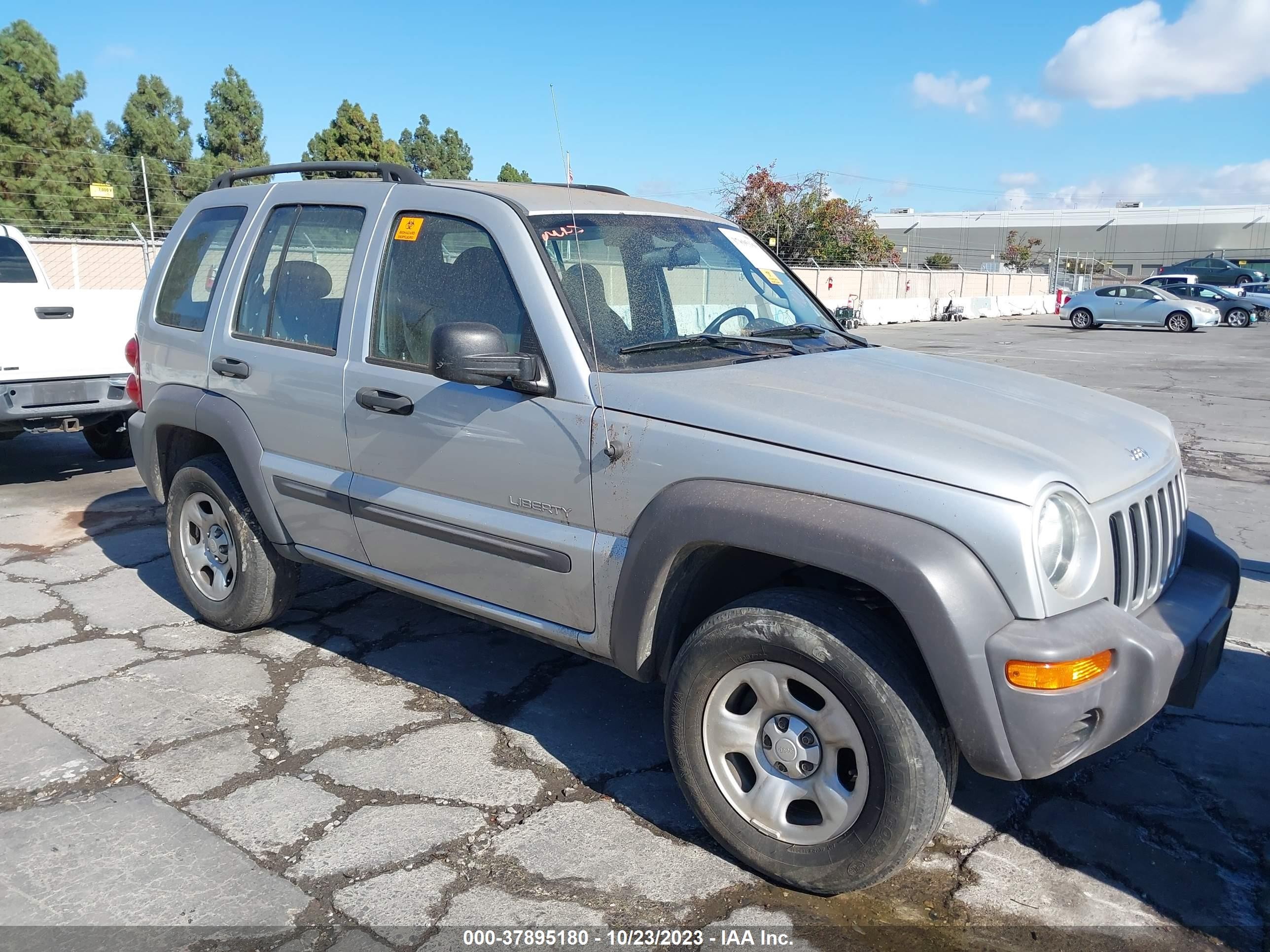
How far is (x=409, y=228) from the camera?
3824mm

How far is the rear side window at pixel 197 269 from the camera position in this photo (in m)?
4.63

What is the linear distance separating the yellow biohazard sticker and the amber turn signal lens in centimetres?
257

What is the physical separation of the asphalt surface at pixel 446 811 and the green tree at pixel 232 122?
3651 centimetres

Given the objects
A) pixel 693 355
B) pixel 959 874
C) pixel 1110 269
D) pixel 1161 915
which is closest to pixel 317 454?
pixel 693 355

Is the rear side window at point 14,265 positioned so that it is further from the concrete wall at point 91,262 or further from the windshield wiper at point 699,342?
the concrete wall at point 91,262

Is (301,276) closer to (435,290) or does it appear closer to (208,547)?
(435,290)

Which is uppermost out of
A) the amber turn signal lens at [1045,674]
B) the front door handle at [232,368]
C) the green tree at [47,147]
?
the green tree at [47,147]

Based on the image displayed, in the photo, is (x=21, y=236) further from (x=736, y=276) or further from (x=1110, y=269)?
(x=1110, y=269)

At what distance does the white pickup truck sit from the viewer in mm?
7066

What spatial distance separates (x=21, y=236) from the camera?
9.07 meters

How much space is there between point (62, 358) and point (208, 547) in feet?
11.2

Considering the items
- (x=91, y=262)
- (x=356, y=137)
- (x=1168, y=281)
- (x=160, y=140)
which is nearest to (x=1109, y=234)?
(x=1168, y=281)

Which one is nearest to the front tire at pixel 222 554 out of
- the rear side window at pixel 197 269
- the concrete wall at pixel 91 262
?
the rear side window at pixel 197 269

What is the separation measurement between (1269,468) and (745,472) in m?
7.59
